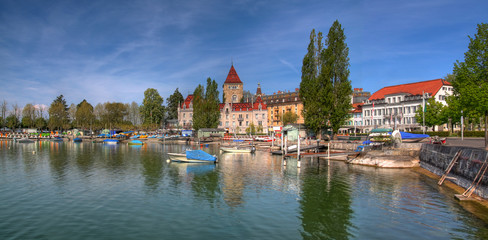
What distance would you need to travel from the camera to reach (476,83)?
115ft

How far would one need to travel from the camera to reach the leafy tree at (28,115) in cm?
13888

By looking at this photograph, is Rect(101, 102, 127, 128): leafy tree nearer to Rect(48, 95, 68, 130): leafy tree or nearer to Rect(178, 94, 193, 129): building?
Rect(48, 95, 68, 130): leafy tree

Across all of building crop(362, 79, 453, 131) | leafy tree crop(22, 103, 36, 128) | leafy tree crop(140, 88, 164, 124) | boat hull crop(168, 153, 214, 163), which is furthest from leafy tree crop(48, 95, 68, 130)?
building crop(362, 79, 453, 131)

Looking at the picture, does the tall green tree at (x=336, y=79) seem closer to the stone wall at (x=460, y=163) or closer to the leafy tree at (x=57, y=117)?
the stone wall at (x=460, y=163)

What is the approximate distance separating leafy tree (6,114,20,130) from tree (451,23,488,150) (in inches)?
6587

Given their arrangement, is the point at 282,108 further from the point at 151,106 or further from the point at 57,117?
the point at 57,117

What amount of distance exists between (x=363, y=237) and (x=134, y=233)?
447 inches

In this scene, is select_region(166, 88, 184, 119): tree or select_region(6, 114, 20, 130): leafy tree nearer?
select_region(6, 114, 20, 130): leafy tree

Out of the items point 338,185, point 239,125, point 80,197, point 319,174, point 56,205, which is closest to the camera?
point 56,205

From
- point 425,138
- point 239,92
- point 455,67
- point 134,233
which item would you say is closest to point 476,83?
point 455,67

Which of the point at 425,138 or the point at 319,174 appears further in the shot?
the point at 425,138

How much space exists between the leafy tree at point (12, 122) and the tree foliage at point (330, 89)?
464ft

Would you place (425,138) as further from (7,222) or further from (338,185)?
(7,222)

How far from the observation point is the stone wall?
20.9 metres
